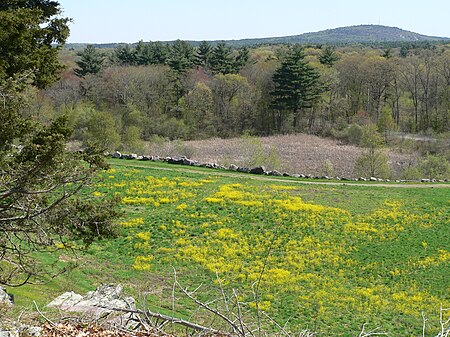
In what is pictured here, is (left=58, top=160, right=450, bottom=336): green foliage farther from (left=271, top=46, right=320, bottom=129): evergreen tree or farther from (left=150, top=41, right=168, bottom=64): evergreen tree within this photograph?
(left=150, top=41, right=168, bottom=64): evergreen tree

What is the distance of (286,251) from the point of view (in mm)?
19875

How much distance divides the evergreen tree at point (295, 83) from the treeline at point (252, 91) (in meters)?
0.12

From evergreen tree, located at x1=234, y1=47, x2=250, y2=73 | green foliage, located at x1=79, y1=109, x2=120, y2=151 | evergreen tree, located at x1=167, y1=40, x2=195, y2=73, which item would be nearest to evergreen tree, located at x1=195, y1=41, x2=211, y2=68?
evergreen tree, located at x1=167, y1=40, x2=195, y2=73

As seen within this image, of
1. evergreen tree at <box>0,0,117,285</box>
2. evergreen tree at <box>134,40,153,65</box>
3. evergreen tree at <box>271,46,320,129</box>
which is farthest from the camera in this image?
evergreen tree at <box>134,40,153,65</box>

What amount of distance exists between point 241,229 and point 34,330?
1630 centimetres

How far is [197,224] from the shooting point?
22.3 m

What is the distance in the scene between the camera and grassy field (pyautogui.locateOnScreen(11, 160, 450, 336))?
50.4 ft

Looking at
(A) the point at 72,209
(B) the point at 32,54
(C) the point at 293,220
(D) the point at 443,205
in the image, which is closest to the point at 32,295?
(A) the point at 72,209

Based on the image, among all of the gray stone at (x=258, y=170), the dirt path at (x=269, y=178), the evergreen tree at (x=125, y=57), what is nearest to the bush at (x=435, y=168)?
the dirt path at (x=269, y=178)

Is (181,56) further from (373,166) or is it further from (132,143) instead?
(373,166)

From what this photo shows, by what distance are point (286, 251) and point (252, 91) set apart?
4389 cm

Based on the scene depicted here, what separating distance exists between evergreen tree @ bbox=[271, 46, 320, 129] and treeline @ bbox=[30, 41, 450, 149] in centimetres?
12

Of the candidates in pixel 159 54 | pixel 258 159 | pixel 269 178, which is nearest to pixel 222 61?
pixel 159 54

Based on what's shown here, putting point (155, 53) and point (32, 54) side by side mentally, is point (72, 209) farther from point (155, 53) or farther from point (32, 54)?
point (155, 53)
